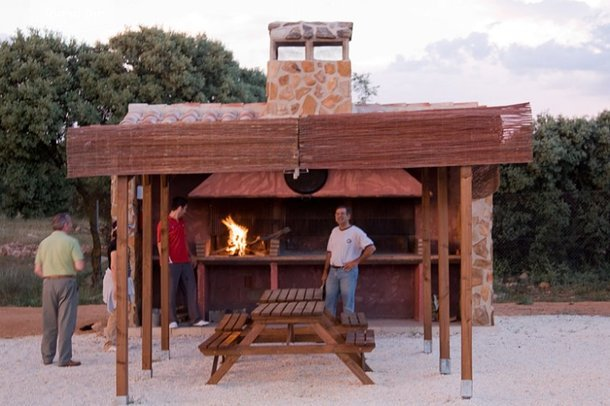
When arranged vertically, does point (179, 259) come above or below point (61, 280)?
above

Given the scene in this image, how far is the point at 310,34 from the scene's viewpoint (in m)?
12.9

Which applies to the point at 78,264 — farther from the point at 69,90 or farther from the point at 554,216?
the point at 554,216

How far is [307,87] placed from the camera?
42.1 ft

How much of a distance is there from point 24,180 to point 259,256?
7458 millimetres

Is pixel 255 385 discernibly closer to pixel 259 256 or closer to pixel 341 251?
pixel 341 251

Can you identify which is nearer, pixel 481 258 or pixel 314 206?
pixel 481 258

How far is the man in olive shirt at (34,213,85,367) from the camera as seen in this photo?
10055mm

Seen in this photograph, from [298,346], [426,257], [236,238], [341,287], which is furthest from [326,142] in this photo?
[236,238]

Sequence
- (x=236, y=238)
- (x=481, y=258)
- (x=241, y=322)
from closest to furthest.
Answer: (x=241, y=322)
(x=481, y=258)
(x=236, y=238)

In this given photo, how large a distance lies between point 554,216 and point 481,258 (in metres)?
7.37

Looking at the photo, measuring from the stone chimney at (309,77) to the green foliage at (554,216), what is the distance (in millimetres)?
8238

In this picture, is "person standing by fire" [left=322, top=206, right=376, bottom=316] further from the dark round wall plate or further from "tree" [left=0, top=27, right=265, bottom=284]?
"tree" [left=0, top=27, right=265, bottom=284]

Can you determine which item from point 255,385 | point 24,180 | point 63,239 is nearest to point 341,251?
point 255,385

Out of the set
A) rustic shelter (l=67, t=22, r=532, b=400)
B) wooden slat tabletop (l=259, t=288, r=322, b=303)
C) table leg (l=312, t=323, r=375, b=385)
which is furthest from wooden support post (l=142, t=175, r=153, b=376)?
table leg (l=312, t=323, r=375, b=385)
